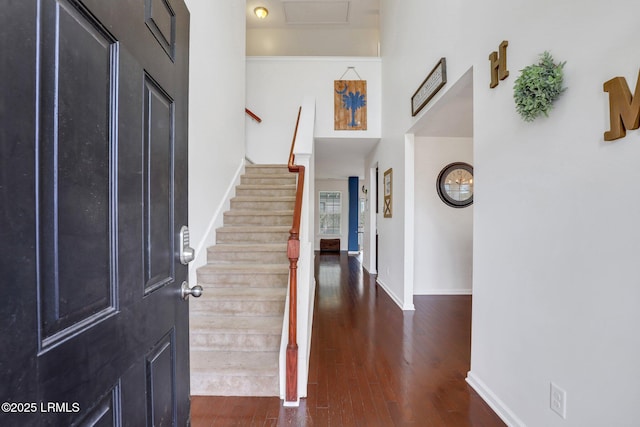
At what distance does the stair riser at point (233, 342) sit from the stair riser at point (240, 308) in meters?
0.25

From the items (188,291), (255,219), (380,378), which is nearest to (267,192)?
(255,219)

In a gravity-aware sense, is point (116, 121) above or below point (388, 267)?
above

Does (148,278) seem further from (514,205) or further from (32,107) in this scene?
(514,205)

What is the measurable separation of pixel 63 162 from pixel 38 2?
243 millimetres

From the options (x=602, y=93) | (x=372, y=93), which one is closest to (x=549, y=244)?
(x=602, y=93)

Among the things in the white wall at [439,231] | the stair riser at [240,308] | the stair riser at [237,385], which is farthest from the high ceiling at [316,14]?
the stair riser at [237,385]

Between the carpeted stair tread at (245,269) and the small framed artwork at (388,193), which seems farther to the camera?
the small framed artwork at (388,193)

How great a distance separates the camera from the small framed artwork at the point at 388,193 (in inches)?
172

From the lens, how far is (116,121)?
2.16ft

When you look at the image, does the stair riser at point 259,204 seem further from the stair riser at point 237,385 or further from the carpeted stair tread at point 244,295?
the stair riser at point 237,385

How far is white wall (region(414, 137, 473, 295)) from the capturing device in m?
4.41

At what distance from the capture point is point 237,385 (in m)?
1.97

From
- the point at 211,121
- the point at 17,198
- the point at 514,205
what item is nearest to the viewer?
the point at 17,198

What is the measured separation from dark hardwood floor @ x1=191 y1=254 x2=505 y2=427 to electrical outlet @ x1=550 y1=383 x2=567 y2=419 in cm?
47
